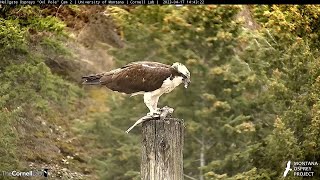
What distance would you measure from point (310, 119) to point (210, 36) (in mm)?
1073

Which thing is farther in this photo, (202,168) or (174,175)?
(202,168)

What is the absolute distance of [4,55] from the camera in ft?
14.6

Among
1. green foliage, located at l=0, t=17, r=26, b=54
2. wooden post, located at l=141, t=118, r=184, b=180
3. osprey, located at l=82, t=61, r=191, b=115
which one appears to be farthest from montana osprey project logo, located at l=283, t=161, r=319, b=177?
wooden post, located at l=141, t=118, r=184, b=180

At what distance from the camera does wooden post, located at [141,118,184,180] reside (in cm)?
169

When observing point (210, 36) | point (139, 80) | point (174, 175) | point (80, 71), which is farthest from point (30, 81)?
point (174, 175)

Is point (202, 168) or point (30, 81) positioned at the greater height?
point (30, 81)

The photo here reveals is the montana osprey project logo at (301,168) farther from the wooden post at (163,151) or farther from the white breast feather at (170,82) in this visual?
the wooden post at (163,151)

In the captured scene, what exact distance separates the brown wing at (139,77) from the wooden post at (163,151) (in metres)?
0.46

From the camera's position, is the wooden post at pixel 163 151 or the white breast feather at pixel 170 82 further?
the white breast feather at pixel 170 82

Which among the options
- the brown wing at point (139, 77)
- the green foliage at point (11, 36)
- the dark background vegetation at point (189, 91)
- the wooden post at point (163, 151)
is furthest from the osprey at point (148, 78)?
the green foliage at point (11, 36)

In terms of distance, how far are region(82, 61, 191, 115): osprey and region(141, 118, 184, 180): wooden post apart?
39 centimetres

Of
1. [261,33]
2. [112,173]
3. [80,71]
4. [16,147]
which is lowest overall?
[112,173]

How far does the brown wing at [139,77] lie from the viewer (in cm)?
218

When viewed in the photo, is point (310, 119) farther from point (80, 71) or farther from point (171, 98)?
point (80, 71)
